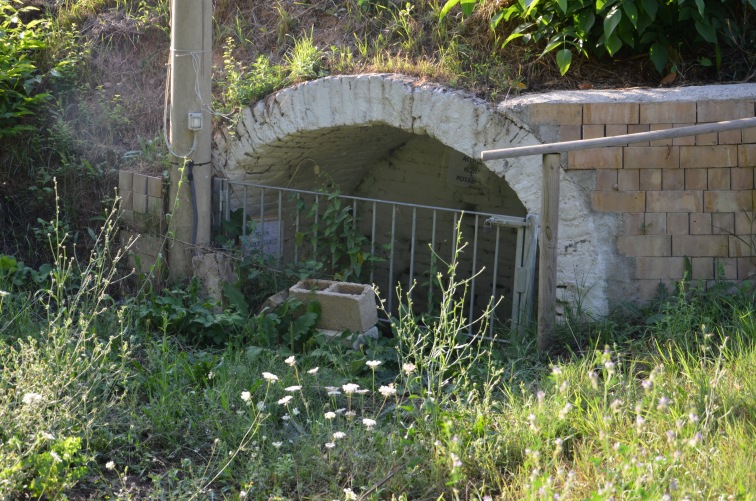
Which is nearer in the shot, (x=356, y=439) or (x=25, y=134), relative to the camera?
(x=356, y=439)

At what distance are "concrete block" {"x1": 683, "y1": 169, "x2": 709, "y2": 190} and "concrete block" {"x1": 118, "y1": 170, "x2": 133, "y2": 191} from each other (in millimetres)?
3559

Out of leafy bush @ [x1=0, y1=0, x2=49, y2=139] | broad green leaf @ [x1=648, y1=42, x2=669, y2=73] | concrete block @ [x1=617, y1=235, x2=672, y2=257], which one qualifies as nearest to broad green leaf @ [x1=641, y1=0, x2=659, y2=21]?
broad green leaf @ [x1=648, y1=42, x2=669, y2=73]

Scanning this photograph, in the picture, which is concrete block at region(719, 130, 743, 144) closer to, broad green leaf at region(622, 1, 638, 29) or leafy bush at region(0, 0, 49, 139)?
broad green leaf at region(622, 1, 638, 29)

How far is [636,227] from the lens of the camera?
15.6ft

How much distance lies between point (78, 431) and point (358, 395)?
1.32 m

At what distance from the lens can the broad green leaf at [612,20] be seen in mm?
4867

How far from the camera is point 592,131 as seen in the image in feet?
15.5

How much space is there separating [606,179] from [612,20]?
953 millimetres

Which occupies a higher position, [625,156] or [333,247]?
[625,156]

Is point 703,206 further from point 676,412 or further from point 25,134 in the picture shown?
point 25,134

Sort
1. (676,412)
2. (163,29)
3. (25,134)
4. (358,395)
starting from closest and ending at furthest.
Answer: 1. (676,412)
2. (358,395)
3. (25,134)
4. (163,29)

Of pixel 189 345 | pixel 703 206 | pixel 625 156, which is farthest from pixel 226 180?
pixel 703 206

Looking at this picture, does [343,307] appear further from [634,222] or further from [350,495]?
[350,495]

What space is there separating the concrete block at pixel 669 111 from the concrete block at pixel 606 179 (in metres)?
0.35
